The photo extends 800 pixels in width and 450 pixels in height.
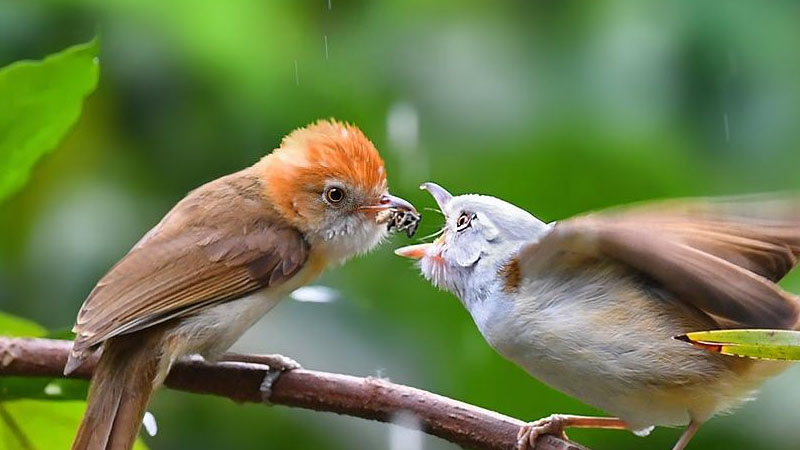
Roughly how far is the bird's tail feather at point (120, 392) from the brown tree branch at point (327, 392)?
104mm

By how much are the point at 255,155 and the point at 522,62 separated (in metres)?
0.95

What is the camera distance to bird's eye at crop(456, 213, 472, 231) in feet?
8.81

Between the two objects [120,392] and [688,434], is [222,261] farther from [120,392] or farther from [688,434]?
[688,434]

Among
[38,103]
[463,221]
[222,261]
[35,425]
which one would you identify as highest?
[38,103]

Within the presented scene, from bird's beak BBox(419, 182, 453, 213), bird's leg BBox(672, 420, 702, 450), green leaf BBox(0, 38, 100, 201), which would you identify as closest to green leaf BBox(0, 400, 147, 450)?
green leaf BBox(0, 38, 100, 201)

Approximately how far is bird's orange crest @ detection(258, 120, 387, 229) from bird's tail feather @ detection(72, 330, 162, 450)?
1.79 feet

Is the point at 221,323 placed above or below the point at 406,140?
below

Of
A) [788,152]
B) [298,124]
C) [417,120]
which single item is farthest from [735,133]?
[298,124]

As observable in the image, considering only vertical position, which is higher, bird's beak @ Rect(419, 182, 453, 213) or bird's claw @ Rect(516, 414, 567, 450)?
bird's beak @ Rect(419, 182, 453, 213)

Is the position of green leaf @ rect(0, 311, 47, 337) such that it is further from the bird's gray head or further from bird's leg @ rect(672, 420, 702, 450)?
bird's leg @ rect(672, 420, 702, 450)

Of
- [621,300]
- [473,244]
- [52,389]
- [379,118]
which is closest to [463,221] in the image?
[473,244]

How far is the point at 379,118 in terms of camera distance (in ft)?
14.3

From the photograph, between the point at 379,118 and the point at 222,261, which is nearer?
the point at 222,261

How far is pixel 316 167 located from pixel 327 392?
0.78 metres
